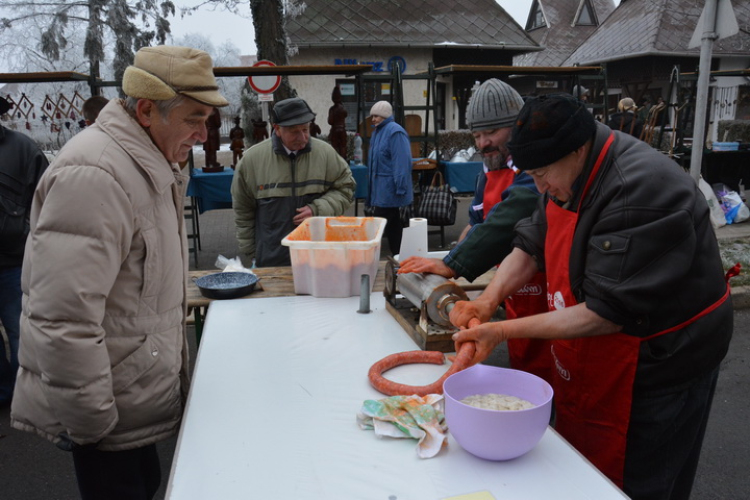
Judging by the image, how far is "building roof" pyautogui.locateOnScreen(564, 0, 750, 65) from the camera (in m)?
18.2

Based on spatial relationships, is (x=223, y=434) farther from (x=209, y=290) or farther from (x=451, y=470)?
(x=209, y=290)

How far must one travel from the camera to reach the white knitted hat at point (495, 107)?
7.57 feet

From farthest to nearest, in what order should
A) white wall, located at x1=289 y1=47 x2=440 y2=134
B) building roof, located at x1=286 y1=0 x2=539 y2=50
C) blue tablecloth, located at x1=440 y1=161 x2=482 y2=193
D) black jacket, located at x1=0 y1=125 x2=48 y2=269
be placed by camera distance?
1. white wall, located at x1=289 y1=47 x2=440 y2=134
2. building roof, located at x1=286 y1=0 x2=539 y2=50
3. blue tablecloth, located at x1=440 y1=161 x2=482 y2=193
4. black jacket, located at x1=0 y1=125 x2=48 y2=269

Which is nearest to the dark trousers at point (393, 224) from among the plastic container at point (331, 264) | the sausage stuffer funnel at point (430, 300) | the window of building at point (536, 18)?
the plastic container at point (331, 264)

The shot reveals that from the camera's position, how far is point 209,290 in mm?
2684

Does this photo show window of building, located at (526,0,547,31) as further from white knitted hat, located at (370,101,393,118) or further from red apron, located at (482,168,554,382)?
red apron, located at (482,168,554,382)

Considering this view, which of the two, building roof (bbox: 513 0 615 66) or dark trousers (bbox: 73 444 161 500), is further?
building roof (bbox: 513 0 615 66)

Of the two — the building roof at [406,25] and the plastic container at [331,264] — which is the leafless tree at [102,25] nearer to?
the building roof at [406,25]

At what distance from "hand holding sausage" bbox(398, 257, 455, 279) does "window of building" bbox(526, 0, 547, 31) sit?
89.0 ft

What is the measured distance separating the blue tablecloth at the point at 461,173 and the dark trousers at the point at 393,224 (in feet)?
4.19

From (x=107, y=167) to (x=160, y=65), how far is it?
0.33 m

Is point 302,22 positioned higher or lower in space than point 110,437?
higher

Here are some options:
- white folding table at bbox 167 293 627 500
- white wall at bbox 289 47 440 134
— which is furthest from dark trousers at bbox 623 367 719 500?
white wall at bbox 289 47 440 134

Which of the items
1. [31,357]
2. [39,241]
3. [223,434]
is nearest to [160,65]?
[39,241]
